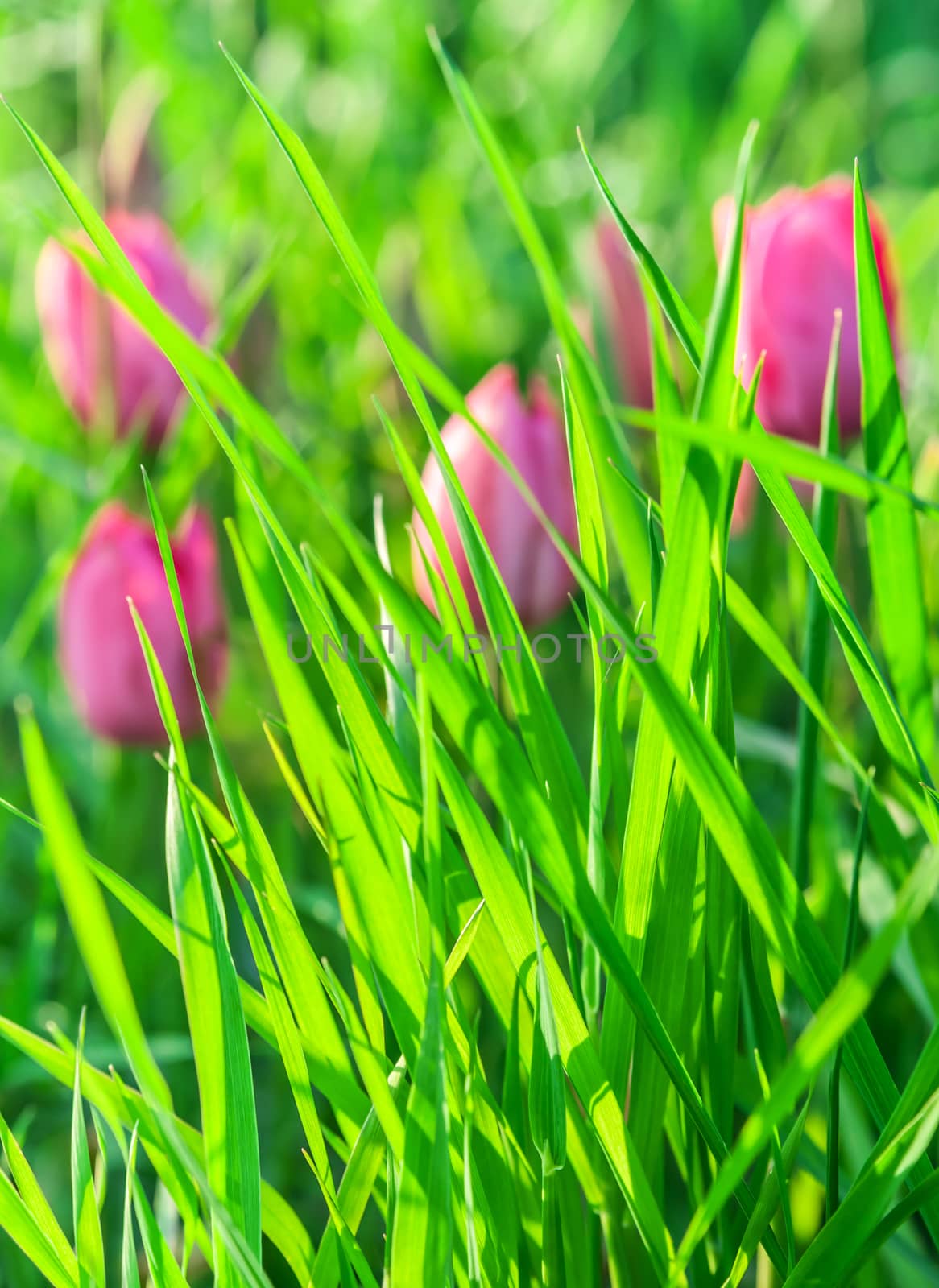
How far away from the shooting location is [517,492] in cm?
36

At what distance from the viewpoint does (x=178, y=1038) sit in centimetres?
36

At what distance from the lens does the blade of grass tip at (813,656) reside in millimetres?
225

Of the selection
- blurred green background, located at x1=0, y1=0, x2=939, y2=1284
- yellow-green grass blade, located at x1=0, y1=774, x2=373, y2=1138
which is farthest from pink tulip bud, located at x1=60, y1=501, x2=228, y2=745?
yellow-green grass blade, located at x1=0, y1=774, x2=373, y2=1138

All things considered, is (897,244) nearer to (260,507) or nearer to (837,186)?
(837,186)

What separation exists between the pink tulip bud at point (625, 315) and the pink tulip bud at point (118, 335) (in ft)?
0.59

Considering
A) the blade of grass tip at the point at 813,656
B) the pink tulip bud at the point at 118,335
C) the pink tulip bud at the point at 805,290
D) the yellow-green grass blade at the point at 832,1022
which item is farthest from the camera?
the pink tulip bud at the point at 118,335

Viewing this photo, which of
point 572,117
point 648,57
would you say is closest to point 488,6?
point 572,117

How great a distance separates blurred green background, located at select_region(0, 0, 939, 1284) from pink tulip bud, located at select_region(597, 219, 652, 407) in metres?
0.02

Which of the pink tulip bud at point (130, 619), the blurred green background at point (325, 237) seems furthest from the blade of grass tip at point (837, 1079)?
the pink tulip bud at point (130, 619)

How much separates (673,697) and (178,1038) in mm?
265

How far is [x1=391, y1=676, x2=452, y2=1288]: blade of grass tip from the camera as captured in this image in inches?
6.3

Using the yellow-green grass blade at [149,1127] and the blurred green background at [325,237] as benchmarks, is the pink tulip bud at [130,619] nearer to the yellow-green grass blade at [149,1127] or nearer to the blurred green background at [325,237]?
the blurred green background at [325,237]

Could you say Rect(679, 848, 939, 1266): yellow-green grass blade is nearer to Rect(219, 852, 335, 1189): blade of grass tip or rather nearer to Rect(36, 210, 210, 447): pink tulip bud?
Rect(219, 852, 335, 1189): blade of grass tip

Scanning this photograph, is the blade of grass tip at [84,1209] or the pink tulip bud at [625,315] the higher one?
the pink tulip bud at [625,315]
